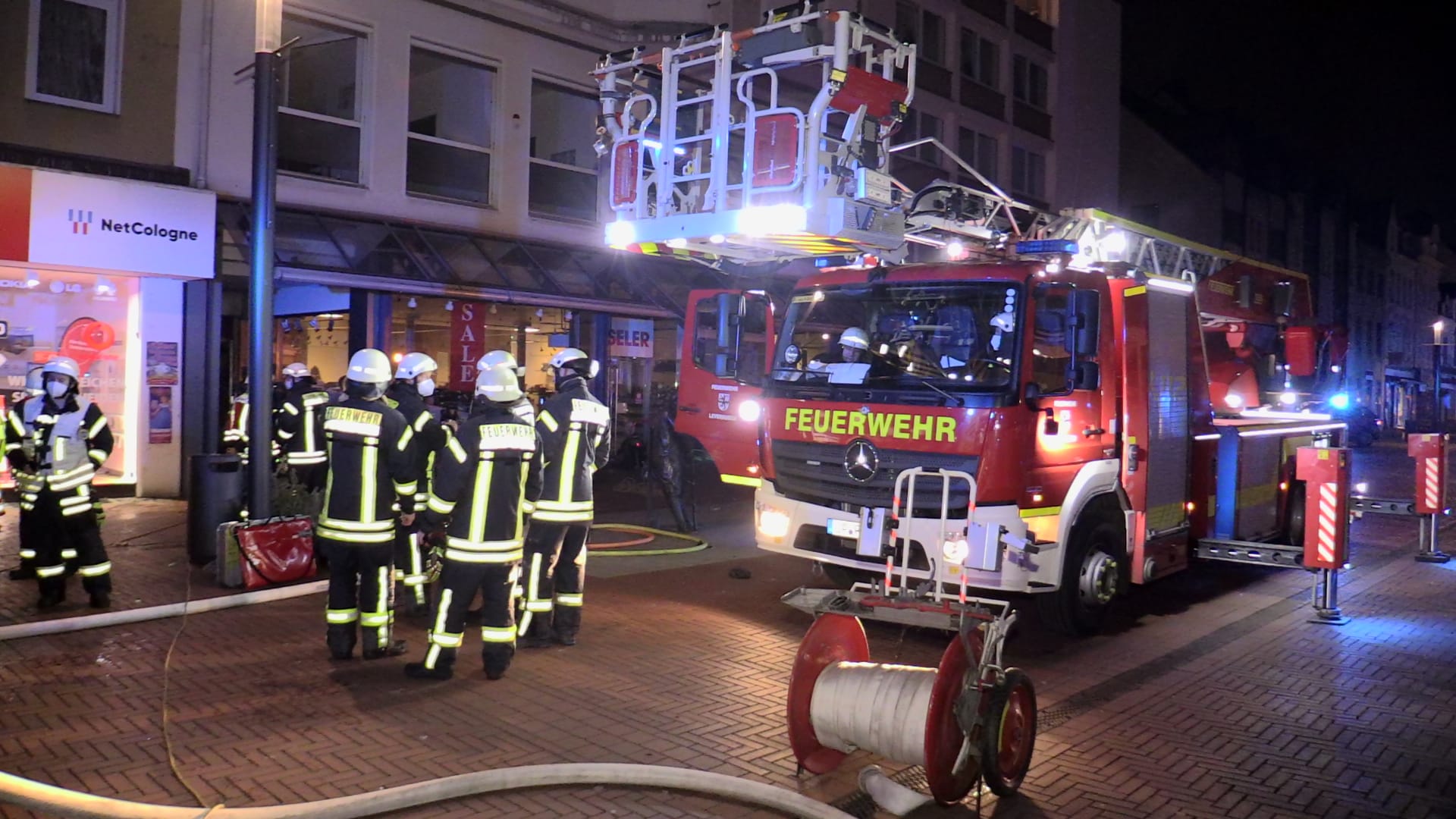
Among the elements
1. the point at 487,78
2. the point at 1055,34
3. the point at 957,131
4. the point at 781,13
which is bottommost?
the point at 781,13

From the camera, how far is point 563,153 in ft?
58.9

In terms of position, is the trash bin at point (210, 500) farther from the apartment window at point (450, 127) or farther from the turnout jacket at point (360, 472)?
the apartment window at point (450, 127)

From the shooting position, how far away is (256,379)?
8.87 metres

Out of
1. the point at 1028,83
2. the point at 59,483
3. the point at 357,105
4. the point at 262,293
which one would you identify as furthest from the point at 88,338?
the point at 1028,83

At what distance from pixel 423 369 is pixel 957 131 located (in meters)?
22.1

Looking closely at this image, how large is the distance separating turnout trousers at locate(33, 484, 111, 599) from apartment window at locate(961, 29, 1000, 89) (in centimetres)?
2410

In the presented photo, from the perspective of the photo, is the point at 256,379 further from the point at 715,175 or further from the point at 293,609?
the point at 715,175

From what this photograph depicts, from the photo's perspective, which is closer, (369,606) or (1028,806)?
(1028,806)

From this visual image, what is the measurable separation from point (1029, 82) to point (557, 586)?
2687cm

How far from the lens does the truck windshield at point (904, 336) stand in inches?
287

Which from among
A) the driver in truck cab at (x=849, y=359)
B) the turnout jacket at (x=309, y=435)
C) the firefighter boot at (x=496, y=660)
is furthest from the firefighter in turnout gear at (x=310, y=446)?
the driver in truck cab at (x=849, y=359)

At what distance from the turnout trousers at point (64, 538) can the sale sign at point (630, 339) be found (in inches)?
440

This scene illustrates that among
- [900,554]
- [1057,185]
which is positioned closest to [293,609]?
[900,554]

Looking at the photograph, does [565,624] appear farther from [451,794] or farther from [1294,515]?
[1294,515]
